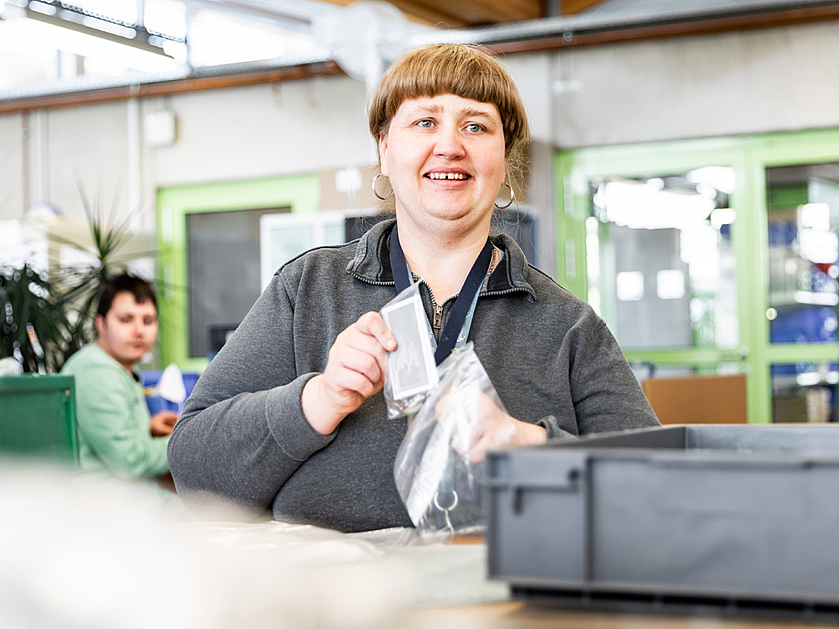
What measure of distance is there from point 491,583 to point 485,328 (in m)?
0.69

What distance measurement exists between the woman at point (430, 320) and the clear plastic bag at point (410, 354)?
0.15 meters

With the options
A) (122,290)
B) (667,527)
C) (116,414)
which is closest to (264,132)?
(122,290)

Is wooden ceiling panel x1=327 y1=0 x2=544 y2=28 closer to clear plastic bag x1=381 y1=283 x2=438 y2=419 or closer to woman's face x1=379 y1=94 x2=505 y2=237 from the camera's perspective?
woman's face x1=379 y1=94 x2=505 y2=237

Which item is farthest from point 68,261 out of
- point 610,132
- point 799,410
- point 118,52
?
point 799,410

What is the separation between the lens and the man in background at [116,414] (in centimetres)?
290

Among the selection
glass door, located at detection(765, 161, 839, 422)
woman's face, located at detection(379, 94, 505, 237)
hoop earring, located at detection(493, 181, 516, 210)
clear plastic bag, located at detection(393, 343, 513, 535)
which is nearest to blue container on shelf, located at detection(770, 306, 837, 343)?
glass door, located at detection(765, 161, 839, 422)

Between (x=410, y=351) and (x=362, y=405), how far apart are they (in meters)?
0.26

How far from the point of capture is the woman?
1124mm

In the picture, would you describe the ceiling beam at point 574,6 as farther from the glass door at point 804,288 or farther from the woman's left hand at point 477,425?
the woman's left hand at point 477,425

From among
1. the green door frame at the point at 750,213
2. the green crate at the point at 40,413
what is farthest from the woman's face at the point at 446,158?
the green door frame at the point at 750,213

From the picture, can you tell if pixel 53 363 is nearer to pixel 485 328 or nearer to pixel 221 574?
pixel 485 328

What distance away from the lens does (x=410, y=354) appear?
0.92 meters

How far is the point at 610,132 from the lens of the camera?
500 centimetres

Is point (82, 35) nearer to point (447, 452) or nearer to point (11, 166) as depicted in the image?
point (11, 166)
